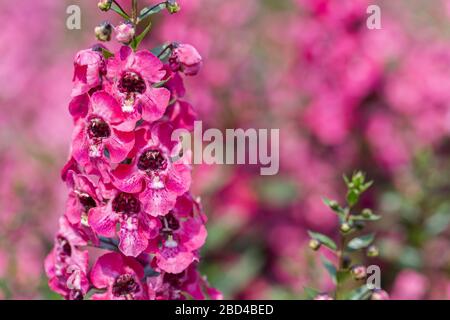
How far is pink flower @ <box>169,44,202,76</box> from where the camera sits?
2035 mm

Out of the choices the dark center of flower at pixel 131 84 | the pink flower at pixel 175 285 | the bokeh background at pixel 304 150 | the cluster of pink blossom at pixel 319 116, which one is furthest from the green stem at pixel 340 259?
the cluster of pink blossom at pixel 319 116

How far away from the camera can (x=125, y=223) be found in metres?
1.96

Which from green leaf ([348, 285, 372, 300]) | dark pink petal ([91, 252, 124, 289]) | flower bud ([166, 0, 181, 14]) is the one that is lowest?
green leaf ([348, 285, 372, 300])

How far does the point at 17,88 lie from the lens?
227 inches

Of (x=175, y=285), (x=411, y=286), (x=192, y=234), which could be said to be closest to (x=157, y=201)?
(x=192, y=234)

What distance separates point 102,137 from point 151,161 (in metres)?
0.14

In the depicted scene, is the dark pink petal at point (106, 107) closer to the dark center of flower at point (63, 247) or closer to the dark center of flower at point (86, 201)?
the dark center of flower at point (86, 201)

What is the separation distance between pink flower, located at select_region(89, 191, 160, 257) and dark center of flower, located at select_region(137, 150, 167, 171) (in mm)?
81

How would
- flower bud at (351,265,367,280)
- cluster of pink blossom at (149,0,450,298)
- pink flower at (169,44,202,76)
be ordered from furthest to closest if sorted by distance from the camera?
1. cluster of pink blossom at (149,0,450,298)
2. flower bud at (351,265,367,280)
3. pink flower at (169,44,202,76)

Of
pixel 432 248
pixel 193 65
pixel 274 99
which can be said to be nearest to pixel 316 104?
pixel 274 99

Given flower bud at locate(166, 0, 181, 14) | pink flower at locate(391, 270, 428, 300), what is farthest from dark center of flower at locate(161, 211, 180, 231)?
pink flower at locate(391, 270, 428, 300)

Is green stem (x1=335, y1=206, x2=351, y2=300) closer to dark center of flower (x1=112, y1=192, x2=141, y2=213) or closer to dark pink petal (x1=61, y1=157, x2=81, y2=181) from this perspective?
dark center of flower (x1=112, y1=192, x2=141, y2=213)

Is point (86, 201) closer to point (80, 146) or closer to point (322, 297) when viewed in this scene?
point (80, 146)

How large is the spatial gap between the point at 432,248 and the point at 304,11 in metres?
1.67
